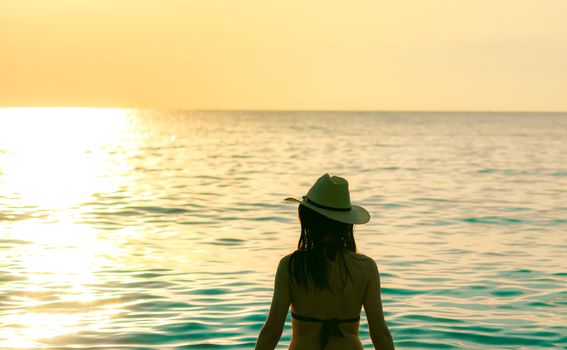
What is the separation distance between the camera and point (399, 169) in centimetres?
4494

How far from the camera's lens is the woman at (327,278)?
16.2 feet

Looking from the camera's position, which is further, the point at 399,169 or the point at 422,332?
the point at 399,169

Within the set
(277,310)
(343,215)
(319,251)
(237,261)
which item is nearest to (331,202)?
(343,215)

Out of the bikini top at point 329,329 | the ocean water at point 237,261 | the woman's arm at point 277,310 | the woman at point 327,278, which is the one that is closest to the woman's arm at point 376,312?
the woman at point 327,278

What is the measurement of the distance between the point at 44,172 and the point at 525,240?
3193cm

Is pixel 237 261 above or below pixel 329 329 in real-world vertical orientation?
below

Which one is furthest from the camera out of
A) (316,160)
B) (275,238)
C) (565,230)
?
(316,160)

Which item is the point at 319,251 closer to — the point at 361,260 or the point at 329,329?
the point at 361,260

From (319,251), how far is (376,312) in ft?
1.37

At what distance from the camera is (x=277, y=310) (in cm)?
503

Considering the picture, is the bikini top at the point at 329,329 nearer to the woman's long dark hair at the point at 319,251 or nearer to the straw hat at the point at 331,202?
the woman's long dark hair at the point at 319,251

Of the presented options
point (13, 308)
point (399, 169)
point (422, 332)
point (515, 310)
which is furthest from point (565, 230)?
point (399, 169)

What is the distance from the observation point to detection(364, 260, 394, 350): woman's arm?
16.4ft

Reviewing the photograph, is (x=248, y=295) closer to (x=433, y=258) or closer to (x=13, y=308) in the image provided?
(x=13, y=308)
